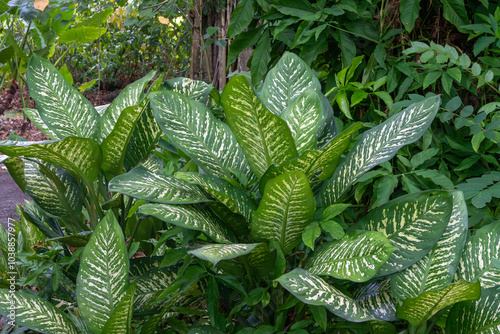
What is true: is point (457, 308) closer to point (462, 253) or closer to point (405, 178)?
point (462, 253)

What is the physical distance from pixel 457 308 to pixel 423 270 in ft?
0.37

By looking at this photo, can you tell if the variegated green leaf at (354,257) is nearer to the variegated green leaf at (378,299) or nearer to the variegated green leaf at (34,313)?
the variegated green leaf at (378,299)

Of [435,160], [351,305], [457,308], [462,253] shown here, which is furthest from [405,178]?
[351,305]

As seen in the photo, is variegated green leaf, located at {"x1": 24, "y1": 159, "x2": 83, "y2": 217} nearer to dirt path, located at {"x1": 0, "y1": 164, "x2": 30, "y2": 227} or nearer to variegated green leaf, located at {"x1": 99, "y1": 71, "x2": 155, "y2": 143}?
variegated green leaf, located at {"x1": 99, "y1": 71, "x2": 155, "y2": 143}

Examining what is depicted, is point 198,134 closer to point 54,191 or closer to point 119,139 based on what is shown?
point 119,139

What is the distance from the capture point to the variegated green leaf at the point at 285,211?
908mm

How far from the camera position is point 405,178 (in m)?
1.34

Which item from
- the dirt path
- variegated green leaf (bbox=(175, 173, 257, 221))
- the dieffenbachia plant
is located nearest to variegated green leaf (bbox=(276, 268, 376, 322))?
the dieffenbachia plant

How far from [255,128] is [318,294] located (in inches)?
15.8

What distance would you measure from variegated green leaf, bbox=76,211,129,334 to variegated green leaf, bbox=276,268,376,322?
43cm

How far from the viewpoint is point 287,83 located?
4.24ft

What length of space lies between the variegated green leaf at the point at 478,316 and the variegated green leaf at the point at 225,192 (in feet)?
1.77

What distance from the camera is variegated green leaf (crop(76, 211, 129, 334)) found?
105 cm

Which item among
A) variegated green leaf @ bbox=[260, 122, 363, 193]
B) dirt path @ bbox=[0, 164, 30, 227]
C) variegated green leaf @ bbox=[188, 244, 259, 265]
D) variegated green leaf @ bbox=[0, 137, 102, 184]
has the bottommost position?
dirt path @ bbox=[0, 164, 30, 227]
